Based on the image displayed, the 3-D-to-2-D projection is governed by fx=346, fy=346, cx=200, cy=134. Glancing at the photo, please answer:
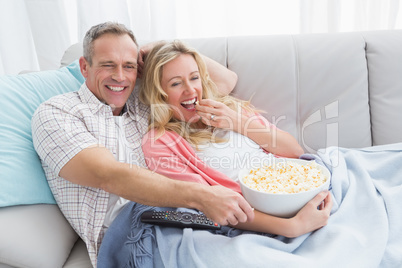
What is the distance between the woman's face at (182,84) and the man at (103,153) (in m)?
0.15

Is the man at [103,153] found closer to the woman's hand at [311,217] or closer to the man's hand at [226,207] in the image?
the man's hand at [226,207]

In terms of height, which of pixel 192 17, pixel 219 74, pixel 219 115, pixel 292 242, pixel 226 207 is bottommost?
pixel 292 242

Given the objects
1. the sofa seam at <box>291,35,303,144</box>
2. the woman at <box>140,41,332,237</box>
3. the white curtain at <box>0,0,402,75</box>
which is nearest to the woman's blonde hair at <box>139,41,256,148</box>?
the woman at <box>140,41,332,237</box>

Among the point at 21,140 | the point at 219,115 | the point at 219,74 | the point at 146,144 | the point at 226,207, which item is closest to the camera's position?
the point at 226,207

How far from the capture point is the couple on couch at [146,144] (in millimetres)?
1159

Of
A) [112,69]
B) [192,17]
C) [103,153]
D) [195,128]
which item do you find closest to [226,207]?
[103,153]

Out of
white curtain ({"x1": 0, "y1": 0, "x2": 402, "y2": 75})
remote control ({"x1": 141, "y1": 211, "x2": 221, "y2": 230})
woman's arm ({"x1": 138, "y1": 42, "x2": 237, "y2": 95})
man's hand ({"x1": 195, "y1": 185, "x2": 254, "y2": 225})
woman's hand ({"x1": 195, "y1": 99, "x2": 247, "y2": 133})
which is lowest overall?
remote control ({"x1": 141, "y1": 211, "x2": 221, "y2": 230})

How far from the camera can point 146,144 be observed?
4.79 ft

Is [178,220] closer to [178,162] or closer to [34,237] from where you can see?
[178,162]

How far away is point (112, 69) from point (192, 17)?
1171 mm

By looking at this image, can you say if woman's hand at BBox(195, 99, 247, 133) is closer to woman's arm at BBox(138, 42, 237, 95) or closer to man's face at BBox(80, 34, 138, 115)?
woman's arm at BBox(138, 42, 237, 95)

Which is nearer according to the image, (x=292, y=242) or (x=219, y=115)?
(x=292, y=242)

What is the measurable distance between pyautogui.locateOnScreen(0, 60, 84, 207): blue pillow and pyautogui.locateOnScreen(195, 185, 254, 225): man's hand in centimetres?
62

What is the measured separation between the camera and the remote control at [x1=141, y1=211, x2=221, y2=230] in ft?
3.87
